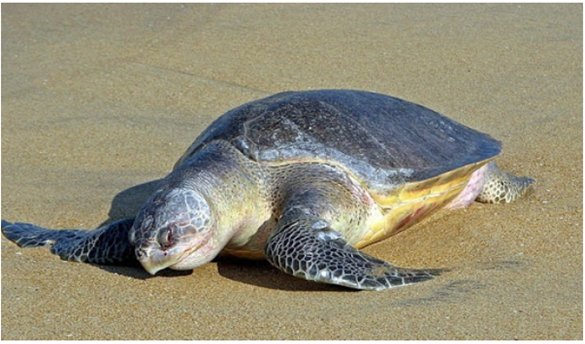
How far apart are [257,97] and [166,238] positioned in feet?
11.9

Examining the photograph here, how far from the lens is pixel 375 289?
11.4ft

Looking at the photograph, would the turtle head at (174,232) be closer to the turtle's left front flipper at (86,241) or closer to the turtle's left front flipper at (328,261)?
the turtle's left front flipper at (328,261)

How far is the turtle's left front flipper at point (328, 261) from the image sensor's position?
11.4ft

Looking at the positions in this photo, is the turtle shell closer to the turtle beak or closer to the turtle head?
the turtle head

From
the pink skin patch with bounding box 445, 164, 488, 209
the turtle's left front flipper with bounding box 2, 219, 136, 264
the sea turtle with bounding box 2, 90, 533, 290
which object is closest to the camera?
the sea turtle with bounding box 2, 90, 533, 290

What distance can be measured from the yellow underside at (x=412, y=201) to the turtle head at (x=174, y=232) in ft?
2.86

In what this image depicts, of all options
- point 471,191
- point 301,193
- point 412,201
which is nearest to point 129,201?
point 301,193

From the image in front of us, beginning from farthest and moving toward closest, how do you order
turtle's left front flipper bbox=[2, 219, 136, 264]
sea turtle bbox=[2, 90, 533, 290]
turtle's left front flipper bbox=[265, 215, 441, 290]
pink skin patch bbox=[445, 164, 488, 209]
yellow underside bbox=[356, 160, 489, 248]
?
pink skin patch bbox=[445, 164, 488, 209]
yellow underside bbox=[356, 160, 489, 248]
turtle's left front flipper bbox=[2, 219, 136, 264]
sea turtle bbox=[2, 90, 533, 290]
turtle's left front flipper bbox=[265, 215, 441, 290]

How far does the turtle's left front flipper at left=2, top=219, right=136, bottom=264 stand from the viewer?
4.05 m

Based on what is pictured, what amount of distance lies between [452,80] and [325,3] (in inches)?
99.2

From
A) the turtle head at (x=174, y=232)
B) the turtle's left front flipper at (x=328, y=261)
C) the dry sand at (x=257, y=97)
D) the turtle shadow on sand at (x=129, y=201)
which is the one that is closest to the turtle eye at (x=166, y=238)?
the turtle head at (x=174, y=232)

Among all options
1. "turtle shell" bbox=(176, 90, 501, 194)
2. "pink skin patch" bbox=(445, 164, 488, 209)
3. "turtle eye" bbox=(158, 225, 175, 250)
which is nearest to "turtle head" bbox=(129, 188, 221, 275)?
"turtle eye" bbox=(158, 225, 175, 250)

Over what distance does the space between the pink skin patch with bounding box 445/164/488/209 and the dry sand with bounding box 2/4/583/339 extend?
0.09 meters

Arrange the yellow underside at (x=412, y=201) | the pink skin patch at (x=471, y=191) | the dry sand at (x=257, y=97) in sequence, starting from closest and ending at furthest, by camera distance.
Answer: the dry sand at (x=257, y=97) < the yellow underside at (x=412, y=201) < the pink skin patch at (x=471, y=191)
